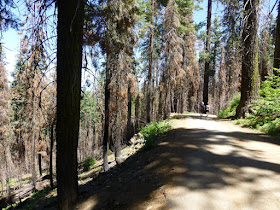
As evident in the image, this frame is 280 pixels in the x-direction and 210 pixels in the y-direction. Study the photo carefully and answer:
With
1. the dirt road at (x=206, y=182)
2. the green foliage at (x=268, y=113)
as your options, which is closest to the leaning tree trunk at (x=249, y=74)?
the green foliage at (x=268, y=113)

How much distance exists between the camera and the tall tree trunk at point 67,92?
147 inches

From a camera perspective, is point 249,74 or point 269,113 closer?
point 269,113

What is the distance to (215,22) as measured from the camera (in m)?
27.5

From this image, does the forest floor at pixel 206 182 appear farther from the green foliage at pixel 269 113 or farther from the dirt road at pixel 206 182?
the green foliage at pixel 269 113

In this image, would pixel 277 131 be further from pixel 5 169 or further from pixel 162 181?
pixel 5 169

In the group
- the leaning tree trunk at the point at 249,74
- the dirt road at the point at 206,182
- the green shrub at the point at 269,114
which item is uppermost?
the leaning tree trunk at the point at 249,74

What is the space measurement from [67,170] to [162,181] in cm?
182

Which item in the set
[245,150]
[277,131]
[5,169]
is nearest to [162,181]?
[245,150]

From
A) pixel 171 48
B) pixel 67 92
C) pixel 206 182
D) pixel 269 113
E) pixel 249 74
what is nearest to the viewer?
pixel 206 182

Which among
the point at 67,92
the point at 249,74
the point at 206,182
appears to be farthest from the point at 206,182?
the point at 249,74

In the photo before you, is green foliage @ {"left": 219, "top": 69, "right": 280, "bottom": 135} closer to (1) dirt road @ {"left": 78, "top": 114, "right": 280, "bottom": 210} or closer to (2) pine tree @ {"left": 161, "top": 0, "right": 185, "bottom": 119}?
(1) dirt road @ {"left": 78, "top": 114, "right": 280, "bottom": 210}

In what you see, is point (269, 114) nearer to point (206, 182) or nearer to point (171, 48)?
point (206, 182)

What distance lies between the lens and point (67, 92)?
12.3ft

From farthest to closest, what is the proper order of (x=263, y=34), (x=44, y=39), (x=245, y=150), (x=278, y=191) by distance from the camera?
(x=263, y=34) < (x=245, y=150) < (x=44, y=39) < (x=278, y=191)
